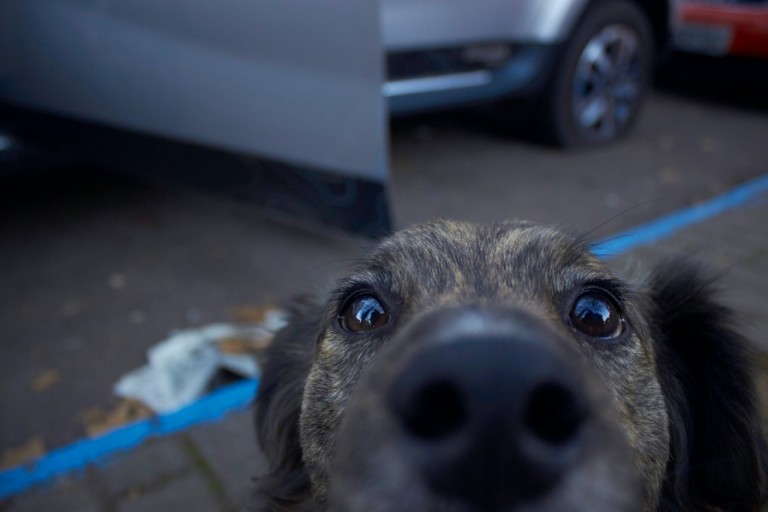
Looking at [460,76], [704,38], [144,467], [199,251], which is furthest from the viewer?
[704,38]

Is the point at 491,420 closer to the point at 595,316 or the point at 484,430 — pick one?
the point at 484,430

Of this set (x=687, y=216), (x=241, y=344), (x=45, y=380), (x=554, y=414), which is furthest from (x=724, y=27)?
(x=554, y=414)

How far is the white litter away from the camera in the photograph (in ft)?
11.1

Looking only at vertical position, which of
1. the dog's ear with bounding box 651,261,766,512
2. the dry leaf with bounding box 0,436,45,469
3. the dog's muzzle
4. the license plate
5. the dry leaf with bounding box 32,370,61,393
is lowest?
the dry leaf with bounding box 32,370,61,393

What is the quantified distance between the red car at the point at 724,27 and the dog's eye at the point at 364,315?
7.65 metres

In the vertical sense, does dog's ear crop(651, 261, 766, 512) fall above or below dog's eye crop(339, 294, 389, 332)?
below

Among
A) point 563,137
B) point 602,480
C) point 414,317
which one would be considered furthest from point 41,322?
point 563,137

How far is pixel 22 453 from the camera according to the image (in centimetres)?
299

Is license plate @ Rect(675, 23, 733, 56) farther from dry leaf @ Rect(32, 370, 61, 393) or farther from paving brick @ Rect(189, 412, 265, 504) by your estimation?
dry leaf @ Rect(32, 370, 61, 393)

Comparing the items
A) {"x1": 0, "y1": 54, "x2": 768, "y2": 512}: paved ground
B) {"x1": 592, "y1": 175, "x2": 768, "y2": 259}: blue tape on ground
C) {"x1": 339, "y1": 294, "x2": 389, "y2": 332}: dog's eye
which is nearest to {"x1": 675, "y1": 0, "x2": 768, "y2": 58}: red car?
{"x1": 0, "y1": 54, "x2": 768, "y2": 512}: paved ground

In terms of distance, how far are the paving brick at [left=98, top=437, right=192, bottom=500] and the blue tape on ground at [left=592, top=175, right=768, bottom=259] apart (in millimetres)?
3057

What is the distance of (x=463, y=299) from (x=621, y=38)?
6.00 m

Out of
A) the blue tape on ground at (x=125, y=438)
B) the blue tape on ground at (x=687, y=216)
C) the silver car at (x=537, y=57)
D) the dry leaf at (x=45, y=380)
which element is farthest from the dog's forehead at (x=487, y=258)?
the silver car at (x=537, y=57)

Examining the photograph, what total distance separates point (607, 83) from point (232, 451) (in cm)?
544
